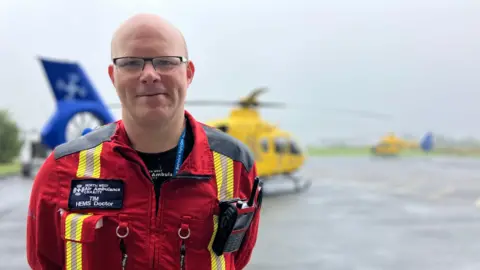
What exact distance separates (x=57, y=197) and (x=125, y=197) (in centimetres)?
25

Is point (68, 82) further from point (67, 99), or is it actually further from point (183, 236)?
point (183, 236)

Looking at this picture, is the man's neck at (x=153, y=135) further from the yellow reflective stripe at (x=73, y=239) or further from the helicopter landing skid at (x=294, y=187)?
the helicopter landing skid at (x=294, y=187)

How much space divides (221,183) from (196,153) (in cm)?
14

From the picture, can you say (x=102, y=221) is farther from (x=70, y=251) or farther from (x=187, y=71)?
(x=187, y=71)

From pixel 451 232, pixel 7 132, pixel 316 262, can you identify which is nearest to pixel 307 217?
pixel 451 232

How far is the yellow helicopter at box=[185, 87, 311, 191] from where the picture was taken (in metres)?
11.0

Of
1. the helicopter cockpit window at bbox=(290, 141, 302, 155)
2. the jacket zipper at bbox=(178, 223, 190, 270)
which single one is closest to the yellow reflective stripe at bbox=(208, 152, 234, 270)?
the jacket zipper at bbox=(178, 223, 190, 270)

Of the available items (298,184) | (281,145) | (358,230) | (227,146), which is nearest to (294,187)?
(298,184)

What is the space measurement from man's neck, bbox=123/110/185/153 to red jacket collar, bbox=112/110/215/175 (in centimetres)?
3

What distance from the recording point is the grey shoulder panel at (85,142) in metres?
1.64

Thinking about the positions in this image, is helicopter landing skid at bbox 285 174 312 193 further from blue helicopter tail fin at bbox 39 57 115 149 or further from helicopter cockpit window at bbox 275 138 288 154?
blue helicopter tail fin at bbox 39 57 115 149

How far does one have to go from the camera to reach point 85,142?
5.48ft

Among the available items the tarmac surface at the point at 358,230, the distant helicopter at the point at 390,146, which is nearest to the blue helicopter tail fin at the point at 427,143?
the distant helicopter at the point at 390,146

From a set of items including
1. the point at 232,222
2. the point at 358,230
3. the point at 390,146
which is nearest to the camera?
the point at 232,222
